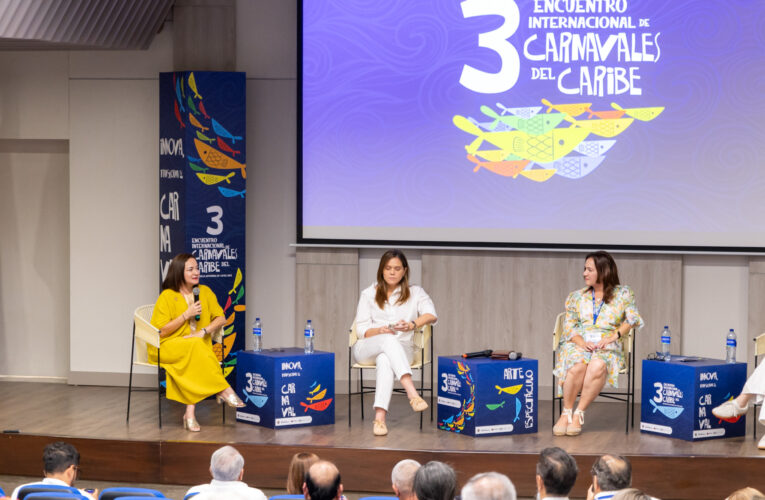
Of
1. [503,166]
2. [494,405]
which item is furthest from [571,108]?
[494,405]

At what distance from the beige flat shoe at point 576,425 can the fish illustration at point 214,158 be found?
115 inches

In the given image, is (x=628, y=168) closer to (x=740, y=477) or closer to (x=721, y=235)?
(x=721, y=235)

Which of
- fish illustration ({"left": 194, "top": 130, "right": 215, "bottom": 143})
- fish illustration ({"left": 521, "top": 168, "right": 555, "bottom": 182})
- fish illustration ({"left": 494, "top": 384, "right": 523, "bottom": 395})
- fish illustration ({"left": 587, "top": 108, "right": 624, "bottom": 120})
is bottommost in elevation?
fish illustration ({"left": 494, "top": 384, "right": 523, "bottom": 395})

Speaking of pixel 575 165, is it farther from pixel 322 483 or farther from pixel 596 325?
pixel 322 483

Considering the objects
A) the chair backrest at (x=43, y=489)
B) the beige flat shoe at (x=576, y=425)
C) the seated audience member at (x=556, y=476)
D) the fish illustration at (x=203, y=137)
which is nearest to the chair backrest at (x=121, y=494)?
the chair backrest at (x=43, y=489)

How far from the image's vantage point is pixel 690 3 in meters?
6.70

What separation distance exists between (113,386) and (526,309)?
3.16m

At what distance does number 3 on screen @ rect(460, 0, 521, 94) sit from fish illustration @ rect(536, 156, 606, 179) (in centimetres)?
63

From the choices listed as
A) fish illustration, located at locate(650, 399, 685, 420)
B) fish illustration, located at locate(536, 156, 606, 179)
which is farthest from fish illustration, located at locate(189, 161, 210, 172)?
fish illustration, located at locate(650, 399, 685, 420)

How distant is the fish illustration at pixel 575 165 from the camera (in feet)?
22.4

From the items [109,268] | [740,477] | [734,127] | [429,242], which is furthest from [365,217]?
[740,477]

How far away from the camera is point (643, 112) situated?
6.78m

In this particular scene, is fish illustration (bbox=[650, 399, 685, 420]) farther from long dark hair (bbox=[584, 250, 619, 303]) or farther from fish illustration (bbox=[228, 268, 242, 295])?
fish illustration (bbox=[228, 268, 242, 295])

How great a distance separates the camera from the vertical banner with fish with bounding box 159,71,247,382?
6938mm
